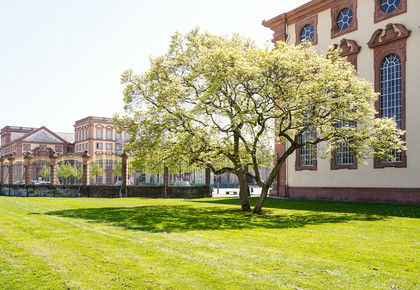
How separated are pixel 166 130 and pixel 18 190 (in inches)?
836

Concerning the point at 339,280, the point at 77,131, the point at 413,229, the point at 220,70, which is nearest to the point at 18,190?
the point at 220,70

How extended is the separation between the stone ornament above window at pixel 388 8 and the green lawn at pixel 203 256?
19180mm

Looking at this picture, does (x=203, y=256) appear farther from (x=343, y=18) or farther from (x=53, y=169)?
(x=53, y=169)

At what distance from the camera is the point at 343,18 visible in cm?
3316

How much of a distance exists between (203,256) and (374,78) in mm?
25147

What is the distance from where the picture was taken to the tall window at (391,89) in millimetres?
28328

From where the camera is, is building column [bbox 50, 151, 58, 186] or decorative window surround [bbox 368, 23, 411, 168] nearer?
decorative window surround [bbox 368, 23, 411, 168]

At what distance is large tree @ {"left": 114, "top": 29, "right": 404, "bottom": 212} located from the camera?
60.1 ft

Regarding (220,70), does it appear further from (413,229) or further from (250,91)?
(413,229)

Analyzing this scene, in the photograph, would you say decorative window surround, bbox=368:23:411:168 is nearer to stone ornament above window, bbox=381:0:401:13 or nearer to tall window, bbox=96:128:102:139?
stone ornament above window, bbox=381:0:401:13

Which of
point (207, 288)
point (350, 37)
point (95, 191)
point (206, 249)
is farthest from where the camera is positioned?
point (95, 191)

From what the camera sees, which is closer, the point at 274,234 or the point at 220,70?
the point at 274,234

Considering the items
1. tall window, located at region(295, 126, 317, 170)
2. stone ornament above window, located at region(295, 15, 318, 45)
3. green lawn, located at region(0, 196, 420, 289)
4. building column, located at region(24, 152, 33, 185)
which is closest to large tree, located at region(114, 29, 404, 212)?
green lawn, located at region(0, 196, 420, 289)

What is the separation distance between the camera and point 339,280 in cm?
710
